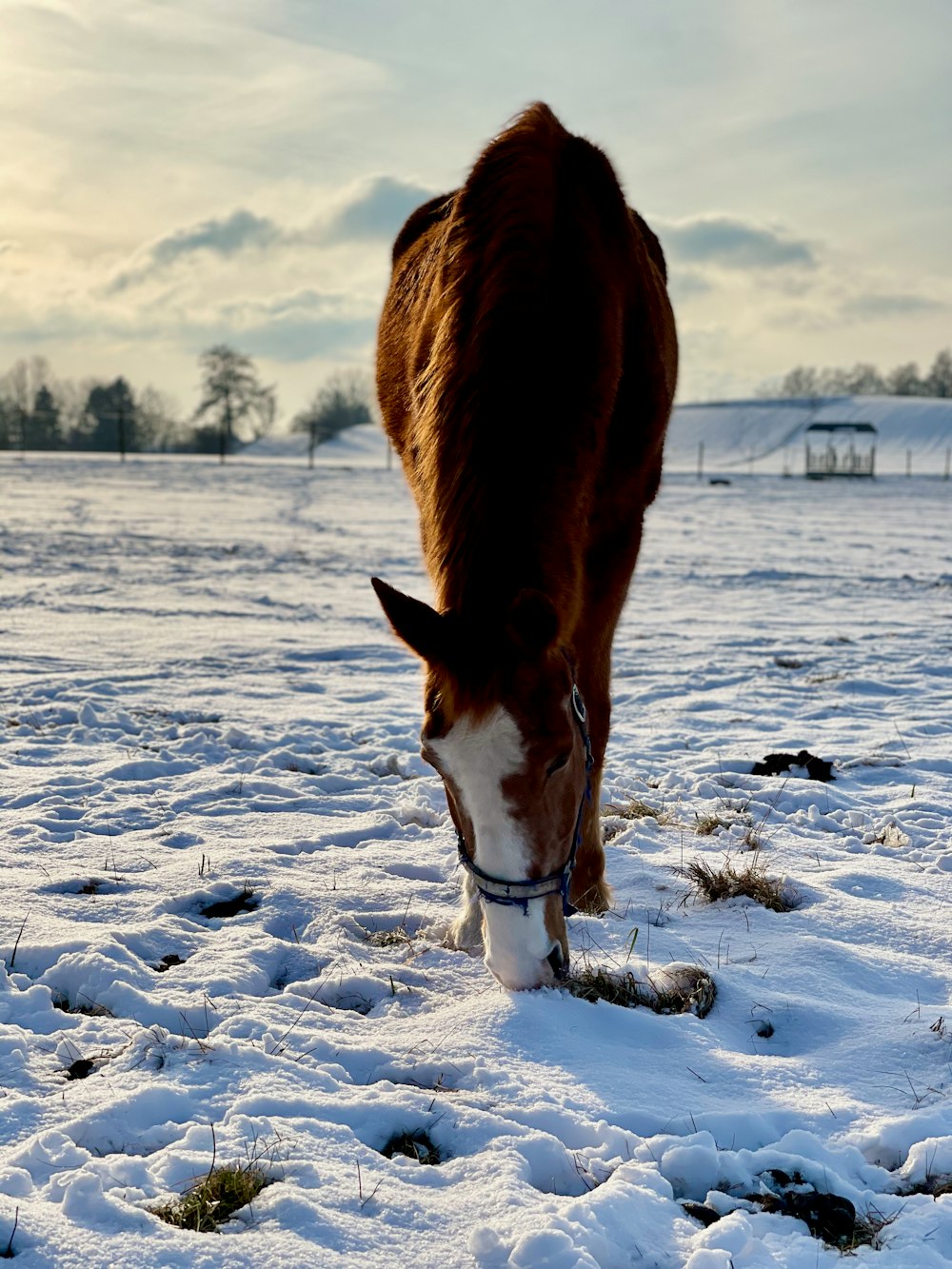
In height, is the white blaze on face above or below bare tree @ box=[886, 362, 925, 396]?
below

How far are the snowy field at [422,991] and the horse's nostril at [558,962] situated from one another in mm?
66

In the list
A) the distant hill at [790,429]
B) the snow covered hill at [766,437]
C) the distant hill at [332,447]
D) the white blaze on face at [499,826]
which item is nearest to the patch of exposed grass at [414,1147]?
the white blaze on face at [499,826]

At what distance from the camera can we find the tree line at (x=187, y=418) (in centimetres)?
6016

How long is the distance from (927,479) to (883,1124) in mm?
43560

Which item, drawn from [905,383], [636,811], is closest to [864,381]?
[905,383]

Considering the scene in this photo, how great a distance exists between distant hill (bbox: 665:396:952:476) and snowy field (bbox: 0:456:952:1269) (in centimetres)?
5418

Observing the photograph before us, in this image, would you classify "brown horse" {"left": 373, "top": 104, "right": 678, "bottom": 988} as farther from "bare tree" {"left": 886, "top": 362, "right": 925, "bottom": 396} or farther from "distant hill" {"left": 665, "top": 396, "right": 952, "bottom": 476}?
"bare tree" {"left": 886, "top": 362, "right": 925, "bottom": 396}

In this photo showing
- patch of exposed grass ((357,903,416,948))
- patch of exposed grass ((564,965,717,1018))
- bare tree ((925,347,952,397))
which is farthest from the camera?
bare tree ((925,347,952,397))

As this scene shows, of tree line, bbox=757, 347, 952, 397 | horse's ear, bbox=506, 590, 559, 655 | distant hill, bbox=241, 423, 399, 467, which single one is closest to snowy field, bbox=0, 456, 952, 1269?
horse's ear, bbox=506, 590, 559, 655

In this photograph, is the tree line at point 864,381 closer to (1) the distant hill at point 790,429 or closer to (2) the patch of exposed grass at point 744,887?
(1) the distant hill at point 790,429

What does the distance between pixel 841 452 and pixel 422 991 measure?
205 ft

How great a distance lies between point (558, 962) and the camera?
9.43 feet

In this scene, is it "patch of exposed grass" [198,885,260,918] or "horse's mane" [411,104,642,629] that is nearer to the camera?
"horse's mane" [411,104,642,629]

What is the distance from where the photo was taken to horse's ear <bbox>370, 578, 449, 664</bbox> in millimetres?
2541
